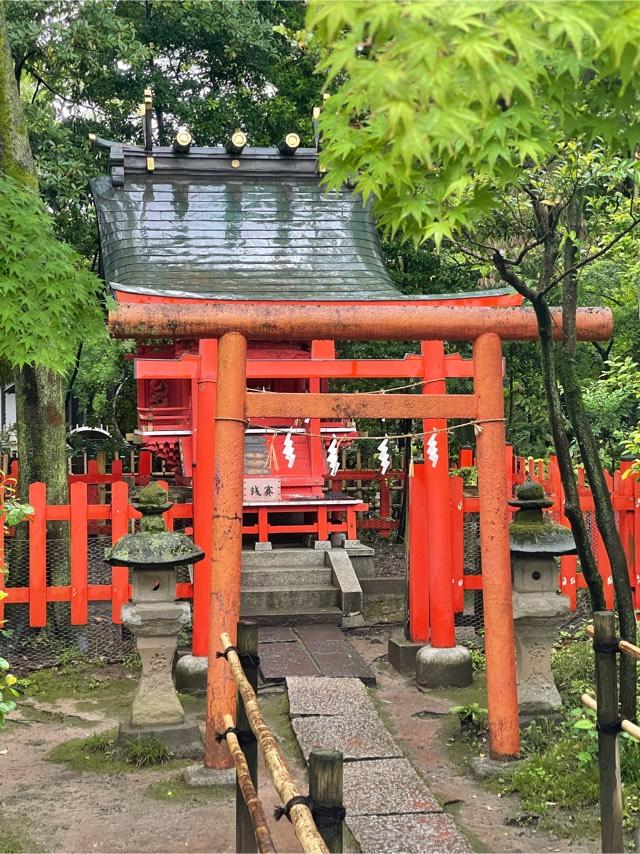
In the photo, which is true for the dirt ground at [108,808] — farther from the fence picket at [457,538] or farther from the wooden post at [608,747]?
the fence picket at [457,538]

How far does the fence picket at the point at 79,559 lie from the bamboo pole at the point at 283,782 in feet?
14.4

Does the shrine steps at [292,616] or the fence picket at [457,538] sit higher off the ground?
the fence picket at [457,538]

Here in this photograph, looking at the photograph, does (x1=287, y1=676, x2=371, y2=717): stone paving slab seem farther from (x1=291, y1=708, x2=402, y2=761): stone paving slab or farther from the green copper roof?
the green copper roof

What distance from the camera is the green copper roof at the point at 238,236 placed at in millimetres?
11492

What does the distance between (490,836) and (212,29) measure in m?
14.4

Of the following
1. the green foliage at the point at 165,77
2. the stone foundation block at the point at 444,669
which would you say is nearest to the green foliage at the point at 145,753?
the stone foundation block at the point at 444,669

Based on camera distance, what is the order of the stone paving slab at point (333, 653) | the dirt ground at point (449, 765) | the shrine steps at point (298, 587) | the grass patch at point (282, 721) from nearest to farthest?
1. the dirt ground at point (449, 765)
2. the grass patch at point (282, 721)
3. the stone paving slab at point (333, 653)
4. the shrine steps at point (298, 587)

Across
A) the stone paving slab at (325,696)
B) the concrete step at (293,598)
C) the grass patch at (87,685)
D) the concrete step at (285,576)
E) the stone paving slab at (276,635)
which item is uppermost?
the concrete step at (285,576)

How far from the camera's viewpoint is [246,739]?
12.6 feet

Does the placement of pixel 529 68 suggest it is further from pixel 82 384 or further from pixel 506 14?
pixel 82 384

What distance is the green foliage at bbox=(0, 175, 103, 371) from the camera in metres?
6.98

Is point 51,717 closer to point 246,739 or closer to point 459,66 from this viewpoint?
point 246,739

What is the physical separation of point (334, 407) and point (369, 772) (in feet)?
7.45

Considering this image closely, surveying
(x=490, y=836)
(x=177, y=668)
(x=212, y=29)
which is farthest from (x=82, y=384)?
(x=490, y=836)
